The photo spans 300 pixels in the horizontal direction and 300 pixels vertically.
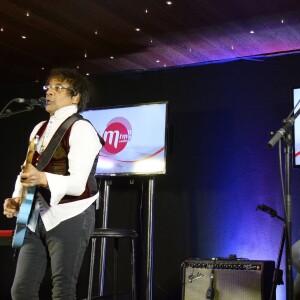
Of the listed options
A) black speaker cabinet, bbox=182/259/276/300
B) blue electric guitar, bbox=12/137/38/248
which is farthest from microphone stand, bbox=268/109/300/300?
black speaker cabinet, bbox=182/259/276/300

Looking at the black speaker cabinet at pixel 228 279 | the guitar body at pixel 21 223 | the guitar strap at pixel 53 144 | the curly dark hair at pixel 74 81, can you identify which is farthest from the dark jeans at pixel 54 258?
the black speaker cabinet at pixel 228 279

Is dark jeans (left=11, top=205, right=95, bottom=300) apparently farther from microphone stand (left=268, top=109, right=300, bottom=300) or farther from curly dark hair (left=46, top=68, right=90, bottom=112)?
microphone stand (left=268, top=109, right=300, bottom=300)

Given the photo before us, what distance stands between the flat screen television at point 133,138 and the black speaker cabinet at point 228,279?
1.01m

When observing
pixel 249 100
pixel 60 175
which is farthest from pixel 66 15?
pixel 60 175

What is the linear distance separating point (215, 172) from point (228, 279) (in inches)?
49.6

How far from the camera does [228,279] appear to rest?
3.98 m

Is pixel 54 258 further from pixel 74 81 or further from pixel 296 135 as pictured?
pixel 296 135

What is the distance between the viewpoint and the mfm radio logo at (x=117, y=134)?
4953 mm

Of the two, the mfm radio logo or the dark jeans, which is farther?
the mfm radio logo

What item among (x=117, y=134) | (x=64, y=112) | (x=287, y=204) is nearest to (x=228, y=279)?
(x=287, y=204)

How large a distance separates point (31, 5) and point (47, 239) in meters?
2.46

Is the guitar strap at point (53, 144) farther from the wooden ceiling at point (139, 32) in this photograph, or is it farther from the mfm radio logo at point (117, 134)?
the mfm radio logo at point (117, 134)

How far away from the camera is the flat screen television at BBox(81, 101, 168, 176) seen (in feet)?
15.6

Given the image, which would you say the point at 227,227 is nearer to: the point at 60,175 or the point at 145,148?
the point at 145,148
